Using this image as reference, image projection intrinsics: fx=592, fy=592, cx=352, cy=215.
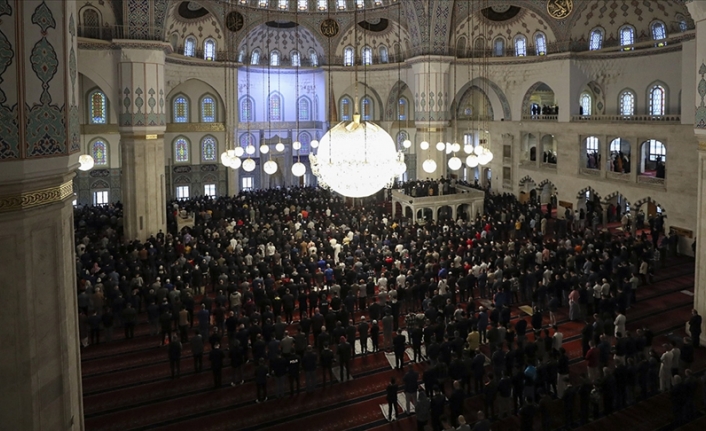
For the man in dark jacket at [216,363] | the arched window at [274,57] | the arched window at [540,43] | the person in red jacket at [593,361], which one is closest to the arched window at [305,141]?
the arched window at [274,57]

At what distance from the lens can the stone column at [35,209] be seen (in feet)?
13.7

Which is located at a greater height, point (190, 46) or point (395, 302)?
point (190, 46)

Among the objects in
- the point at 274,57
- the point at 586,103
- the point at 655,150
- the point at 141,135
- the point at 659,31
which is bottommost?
the point at 655,150

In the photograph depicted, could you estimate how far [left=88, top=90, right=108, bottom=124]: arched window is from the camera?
22.1 metres

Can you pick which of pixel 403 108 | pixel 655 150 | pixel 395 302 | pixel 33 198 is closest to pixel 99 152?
pixel 403 108

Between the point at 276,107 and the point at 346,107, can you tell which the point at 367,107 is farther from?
the point at 276,107

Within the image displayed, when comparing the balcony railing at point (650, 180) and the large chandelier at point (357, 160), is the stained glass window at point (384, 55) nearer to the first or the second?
the balcony railing at point (650, 180)

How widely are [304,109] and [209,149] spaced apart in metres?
5.50

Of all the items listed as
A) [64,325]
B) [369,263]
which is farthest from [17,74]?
[369,263]

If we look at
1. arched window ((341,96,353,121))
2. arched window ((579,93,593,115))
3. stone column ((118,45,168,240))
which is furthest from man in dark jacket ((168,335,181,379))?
arched window ((341,96,353,121))

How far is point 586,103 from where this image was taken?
24.7 m

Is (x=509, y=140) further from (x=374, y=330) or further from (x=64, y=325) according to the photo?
(x=64, y=325)

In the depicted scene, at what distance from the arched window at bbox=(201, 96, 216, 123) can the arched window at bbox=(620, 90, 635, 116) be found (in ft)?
55.9

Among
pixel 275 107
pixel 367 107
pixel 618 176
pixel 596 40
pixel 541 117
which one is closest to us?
pixel 618 176
